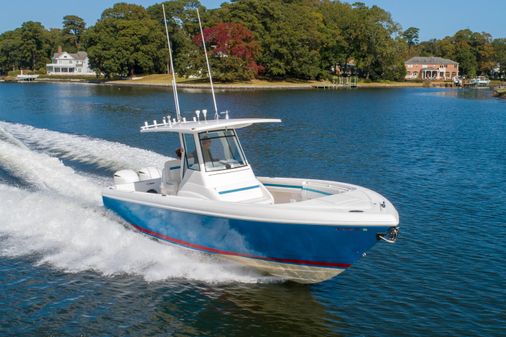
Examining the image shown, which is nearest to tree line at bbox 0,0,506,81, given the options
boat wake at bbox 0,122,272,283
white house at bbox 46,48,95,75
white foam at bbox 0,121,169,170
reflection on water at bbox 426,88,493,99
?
reflection on water at bbox 426,88,493,99

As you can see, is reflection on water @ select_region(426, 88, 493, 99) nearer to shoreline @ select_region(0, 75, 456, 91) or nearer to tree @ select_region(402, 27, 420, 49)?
shoreline @ select_region(0, 75, 456, 91)

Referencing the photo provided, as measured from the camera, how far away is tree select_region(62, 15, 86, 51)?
7387 inches

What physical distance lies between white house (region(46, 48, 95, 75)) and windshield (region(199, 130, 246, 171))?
158m

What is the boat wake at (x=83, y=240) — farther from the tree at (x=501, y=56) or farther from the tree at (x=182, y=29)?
the tree at (x=501, y=56)

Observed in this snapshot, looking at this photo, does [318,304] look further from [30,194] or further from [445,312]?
[30,194]

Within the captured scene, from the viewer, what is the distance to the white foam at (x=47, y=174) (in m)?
19.0

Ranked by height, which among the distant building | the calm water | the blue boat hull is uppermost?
the distant building

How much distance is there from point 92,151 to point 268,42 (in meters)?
84.3

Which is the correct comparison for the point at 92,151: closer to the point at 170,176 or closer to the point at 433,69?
the point at 170,176

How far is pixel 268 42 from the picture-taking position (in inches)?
4222

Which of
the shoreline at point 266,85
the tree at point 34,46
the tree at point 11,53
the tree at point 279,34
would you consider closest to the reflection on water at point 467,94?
the shoreline at point 266,85

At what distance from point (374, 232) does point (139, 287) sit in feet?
18.0

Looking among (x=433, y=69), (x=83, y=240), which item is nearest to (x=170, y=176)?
(x=83, y=240)

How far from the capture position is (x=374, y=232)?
34.4ft
